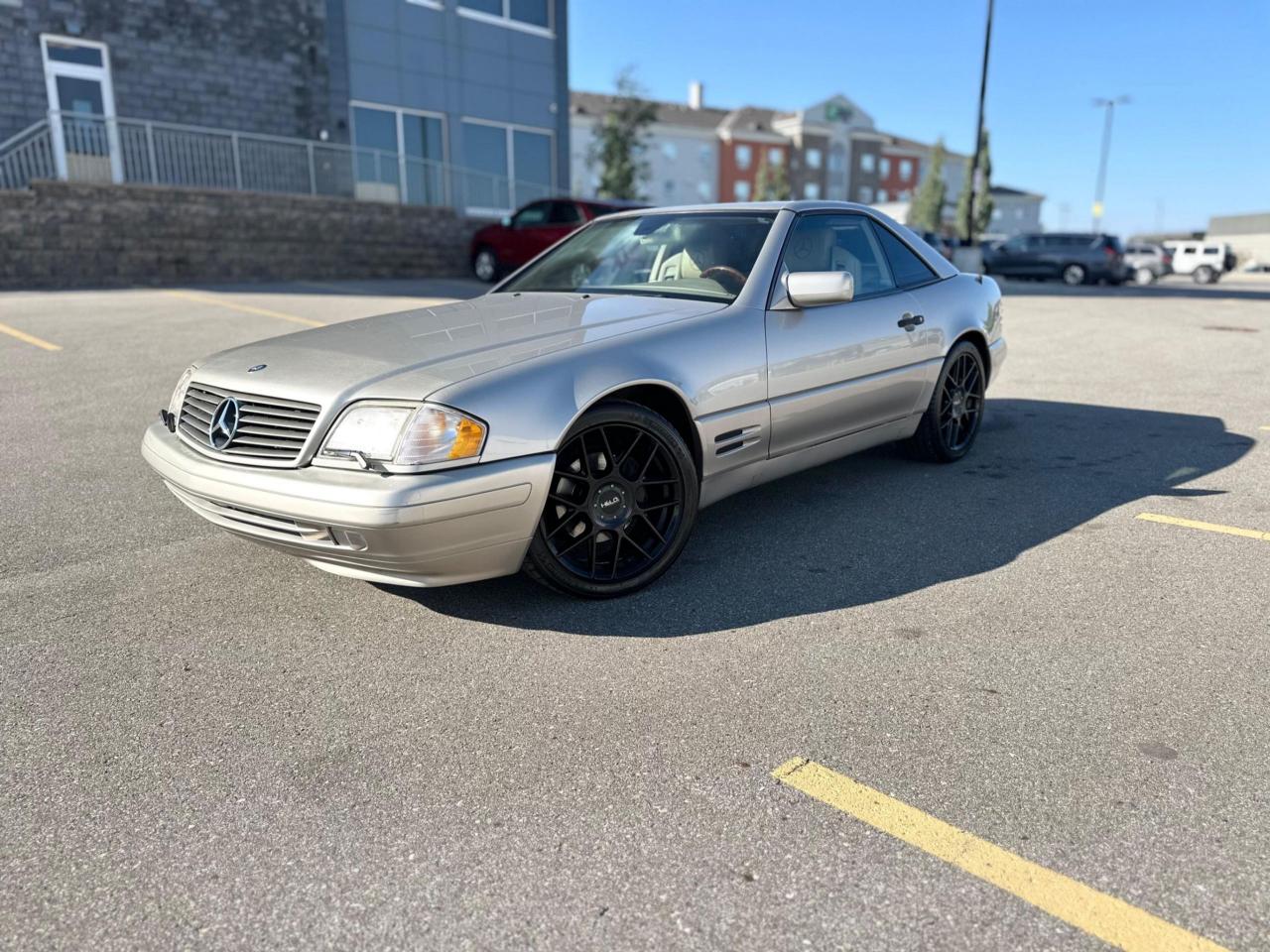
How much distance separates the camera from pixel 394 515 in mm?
2893

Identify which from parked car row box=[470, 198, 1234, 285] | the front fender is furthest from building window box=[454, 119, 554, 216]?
the front fender

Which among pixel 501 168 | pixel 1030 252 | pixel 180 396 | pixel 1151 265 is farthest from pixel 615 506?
pixel 1151 265

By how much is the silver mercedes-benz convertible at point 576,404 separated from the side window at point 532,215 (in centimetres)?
1329

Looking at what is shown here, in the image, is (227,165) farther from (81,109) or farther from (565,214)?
(565,214)

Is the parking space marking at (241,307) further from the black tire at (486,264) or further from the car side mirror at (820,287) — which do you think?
the car side mirror at (820,287)

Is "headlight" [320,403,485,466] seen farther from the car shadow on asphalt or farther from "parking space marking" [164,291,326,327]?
"parking space marking" [164,291,326,327]

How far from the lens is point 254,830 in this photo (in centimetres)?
220

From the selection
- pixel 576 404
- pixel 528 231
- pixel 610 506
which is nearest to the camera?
pixel 576 404

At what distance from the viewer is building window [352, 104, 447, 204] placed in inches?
790

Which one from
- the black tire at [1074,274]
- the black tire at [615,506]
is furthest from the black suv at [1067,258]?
the black tire at [615,506]

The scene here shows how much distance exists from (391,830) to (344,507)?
107cm

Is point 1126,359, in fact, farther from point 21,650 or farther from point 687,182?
point 687,182

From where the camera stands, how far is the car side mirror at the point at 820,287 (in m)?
3.95

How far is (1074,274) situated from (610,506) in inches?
1148
